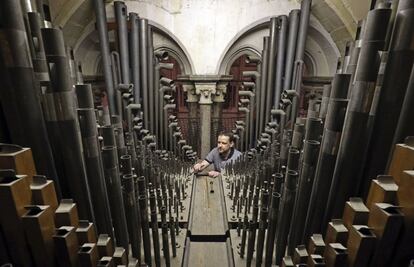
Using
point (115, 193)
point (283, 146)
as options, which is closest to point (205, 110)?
point (283, 146)

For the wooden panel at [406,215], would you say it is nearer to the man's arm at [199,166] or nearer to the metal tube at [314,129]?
the metal tube at [314,129]

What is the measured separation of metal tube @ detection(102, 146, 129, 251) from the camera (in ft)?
3.85

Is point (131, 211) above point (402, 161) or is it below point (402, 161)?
below

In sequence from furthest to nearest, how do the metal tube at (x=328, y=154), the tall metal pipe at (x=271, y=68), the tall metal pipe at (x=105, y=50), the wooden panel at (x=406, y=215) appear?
the tall metal pipe at (x=271, y=68) → the tall metal pipe at (x=105, y=50) → the metal tube at (x=328, y=154) → the wooden panel at (x=406, y=215)

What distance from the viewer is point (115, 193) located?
4.03 feet

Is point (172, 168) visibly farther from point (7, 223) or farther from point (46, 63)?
point (7, 223)

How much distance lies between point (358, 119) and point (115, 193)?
3.59 feet

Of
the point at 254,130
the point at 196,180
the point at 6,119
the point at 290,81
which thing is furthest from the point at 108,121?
the point at 290,81

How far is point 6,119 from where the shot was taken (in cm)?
85

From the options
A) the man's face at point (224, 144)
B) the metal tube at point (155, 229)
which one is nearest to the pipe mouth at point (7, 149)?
the metal tube at point (155, 229)

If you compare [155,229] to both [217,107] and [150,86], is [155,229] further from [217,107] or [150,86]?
[217,107]

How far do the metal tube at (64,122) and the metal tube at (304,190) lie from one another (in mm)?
974

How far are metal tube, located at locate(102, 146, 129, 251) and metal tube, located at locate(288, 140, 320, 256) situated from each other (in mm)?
865

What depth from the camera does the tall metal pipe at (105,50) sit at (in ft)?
12.3
